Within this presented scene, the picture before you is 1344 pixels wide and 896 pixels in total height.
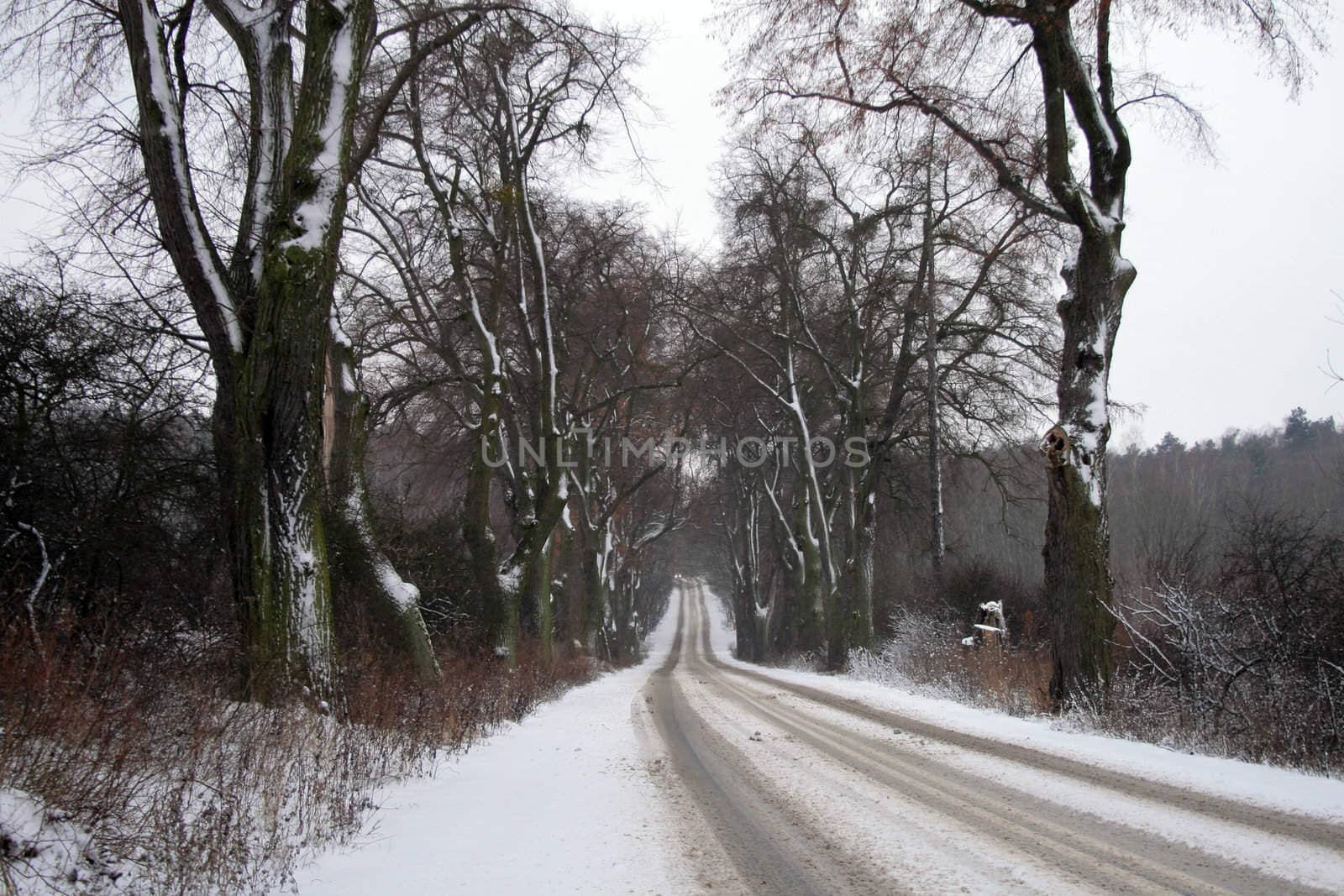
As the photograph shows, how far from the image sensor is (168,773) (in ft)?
12.7

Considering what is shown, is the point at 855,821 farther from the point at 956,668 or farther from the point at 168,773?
the point at 956,668

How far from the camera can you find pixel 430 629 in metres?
13.8

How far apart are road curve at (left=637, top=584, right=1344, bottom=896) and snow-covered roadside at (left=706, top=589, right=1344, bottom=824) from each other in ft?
0.58

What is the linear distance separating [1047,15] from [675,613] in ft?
293

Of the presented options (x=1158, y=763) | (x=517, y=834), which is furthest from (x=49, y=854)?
(x=1158, y=763)

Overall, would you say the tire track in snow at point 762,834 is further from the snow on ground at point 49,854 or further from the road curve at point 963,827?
the snow on ground at point 49,854

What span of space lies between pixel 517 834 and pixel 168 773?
69.7 inches

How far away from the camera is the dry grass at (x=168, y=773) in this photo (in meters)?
3.24

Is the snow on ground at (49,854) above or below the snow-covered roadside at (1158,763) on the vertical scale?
above

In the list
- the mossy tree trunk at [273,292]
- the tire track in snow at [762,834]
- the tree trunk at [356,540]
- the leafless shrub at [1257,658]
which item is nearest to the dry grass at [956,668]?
the leafless shrub at [1257,658]

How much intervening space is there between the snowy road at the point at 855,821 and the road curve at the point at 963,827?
2cm

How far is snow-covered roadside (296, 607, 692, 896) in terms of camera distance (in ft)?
12.0

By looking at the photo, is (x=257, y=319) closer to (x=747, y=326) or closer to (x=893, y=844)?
(x=893, y=844)

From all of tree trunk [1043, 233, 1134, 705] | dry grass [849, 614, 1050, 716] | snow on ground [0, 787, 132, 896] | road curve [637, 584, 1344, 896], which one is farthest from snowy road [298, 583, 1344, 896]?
dry grass [849, 614, 1050, 716]
